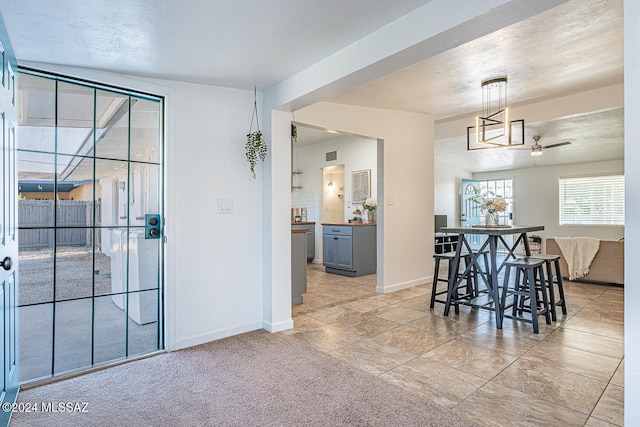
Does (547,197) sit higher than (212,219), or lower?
higher

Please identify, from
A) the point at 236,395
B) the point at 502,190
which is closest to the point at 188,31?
the point at 236,395

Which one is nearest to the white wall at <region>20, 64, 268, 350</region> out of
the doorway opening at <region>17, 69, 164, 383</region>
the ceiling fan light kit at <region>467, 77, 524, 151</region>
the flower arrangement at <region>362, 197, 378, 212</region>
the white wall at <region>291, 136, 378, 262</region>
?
the doorway opening at <region>17, 69, 164, 383</region>

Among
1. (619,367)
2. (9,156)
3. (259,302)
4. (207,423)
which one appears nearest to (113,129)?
(9,156)

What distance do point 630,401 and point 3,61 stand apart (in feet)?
10.00

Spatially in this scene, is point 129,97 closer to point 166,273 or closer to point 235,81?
point 235,81

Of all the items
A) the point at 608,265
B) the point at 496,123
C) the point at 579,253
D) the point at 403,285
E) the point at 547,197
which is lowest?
the point at 403,285

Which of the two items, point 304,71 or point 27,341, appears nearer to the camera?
point 27,341

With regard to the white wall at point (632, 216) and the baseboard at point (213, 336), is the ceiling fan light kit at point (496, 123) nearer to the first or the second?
the white wall at point (632, 216)

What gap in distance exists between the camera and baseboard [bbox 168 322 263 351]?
118 inches

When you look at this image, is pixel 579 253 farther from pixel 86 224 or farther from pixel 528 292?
pixel 86 224

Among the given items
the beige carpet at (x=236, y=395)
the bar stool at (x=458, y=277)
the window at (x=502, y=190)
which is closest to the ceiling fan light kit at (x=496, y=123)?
the bar stool at (x=458, y=277)

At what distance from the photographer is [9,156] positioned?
195cm

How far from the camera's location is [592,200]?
30.2 ft

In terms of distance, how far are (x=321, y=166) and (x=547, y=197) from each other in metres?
6.40
